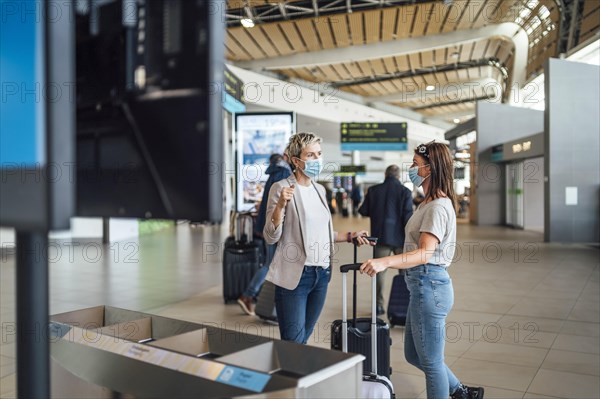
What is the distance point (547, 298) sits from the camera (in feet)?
22.2

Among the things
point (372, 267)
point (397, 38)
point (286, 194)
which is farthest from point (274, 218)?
point (397, 38)

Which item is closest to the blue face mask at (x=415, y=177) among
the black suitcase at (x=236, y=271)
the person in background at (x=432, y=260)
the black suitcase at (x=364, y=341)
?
the person in background at (x=432, y=260)

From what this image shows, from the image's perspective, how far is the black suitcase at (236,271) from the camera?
21.2 ft

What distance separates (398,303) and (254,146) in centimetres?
330

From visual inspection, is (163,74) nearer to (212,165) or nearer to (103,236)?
(212,165)

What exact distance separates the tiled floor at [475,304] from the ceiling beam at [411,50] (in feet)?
30.6

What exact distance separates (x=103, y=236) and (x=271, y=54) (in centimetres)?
982

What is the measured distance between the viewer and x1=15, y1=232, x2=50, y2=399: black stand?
1005 millimetres

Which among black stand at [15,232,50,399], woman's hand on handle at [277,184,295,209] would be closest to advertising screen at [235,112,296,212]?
woman's hand on handle at [277,184,295,209]

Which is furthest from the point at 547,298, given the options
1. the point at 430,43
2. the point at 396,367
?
the point at 430,43

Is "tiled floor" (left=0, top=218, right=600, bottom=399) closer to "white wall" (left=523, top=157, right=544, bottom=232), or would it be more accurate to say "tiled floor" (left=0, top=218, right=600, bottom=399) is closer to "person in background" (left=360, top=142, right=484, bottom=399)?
Result: "person in background" (left=360, top=142, right=484, bottom=399)

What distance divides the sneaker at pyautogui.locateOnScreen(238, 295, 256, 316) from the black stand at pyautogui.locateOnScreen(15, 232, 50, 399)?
4.92 meters

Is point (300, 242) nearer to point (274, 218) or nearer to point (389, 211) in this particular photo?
point (274, 218)

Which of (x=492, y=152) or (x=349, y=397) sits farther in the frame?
(x=492, y=152)
